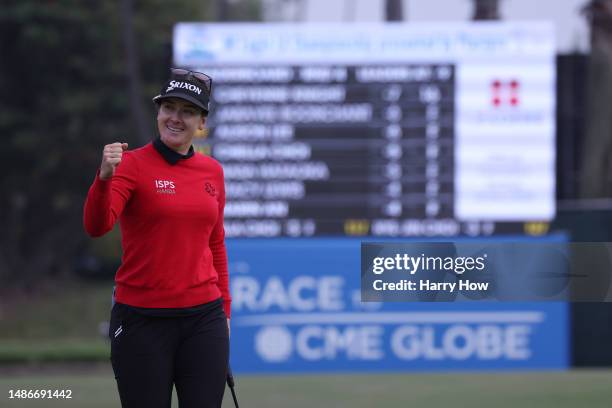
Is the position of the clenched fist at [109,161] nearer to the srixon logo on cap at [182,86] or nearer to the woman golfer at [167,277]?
the woman golfer at [167,277]

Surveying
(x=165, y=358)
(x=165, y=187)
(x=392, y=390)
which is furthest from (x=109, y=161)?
(x=392, y=390)

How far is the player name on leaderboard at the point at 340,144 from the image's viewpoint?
394 inches

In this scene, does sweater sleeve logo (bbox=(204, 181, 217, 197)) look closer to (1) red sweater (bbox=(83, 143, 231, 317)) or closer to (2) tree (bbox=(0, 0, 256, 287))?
(1) red sweater (bbox=(83, 143, 231, 317))

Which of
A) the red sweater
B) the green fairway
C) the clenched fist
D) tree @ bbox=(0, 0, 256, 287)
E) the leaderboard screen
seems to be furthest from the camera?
tree @ bbox=(0, 0, 256, 287)

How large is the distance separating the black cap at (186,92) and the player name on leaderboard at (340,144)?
17.8 ft

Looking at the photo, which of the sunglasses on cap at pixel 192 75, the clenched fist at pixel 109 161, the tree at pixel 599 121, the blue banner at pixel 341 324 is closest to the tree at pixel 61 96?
the tree at pixel 599 121

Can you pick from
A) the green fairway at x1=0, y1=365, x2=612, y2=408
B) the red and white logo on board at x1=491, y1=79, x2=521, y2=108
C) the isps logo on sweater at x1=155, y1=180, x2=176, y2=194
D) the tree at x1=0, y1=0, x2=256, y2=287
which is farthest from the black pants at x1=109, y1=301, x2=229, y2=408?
the tree at x1=0, y1=0, x2=256, y2=287

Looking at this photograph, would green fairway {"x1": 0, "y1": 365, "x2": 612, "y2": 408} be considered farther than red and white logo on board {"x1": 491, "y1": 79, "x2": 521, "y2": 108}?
No

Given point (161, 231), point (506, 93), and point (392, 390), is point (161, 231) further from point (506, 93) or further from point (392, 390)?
point (506, 93)

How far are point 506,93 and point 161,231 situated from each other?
6.05m

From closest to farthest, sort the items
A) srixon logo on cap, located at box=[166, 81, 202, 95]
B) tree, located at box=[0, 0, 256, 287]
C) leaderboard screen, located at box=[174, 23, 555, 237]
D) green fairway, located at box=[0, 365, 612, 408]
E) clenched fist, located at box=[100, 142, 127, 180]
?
clenched fist, located at box=[100, 142, 127, 180]
srixon logo on cap, located at box=[166, 81, 202, 95]
green fairway, located at box=[0, 365, 612, 408]
leaderboard screen, located at box=[174, 23, 555, 237]
tree, located at box=[0, 0, 256, 287]

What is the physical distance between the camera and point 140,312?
4418 millimetres

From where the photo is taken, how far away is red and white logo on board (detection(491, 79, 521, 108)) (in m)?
9.97

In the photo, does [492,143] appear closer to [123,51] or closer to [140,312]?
[140,312]
